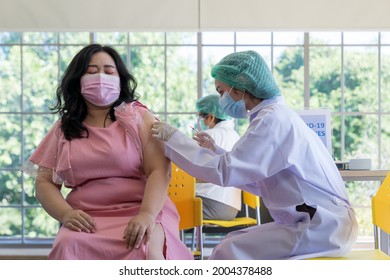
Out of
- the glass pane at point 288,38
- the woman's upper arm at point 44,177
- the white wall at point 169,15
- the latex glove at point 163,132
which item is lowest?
the woman's upper arm at point 44,177

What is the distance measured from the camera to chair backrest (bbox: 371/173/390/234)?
2541mm

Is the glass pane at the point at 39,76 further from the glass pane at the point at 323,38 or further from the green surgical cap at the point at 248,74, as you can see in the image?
the green surgical cap at the point at 248,74

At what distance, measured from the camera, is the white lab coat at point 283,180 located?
7.39 feet

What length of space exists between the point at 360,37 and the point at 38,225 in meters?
3.38

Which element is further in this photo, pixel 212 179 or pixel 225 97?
pixel 225 97

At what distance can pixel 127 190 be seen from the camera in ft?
8.04

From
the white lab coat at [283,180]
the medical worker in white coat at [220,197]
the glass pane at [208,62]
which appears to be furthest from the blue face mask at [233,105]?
the glass pane at [208,62]

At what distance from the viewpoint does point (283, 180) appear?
92.0 inches

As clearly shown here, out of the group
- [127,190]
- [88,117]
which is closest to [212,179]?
[127,190]

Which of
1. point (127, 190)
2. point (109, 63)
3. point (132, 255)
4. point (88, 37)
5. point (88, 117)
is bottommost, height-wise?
point (132, 255)

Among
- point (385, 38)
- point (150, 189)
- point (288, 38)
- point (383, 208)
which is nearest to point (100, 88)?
point (150, 189)

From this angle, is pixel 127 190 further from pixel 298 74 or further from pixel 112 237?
pixel 298 74

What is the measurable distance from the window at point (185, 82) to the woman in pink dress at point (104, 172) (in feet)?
11.7

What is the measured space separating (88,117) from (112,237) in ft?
1.72
